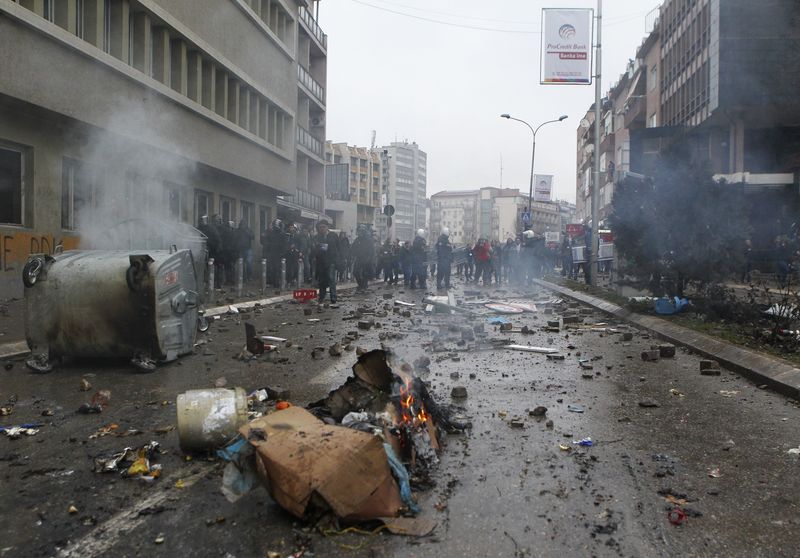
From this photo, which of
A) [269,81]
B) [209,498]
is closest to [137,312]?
[209,498]

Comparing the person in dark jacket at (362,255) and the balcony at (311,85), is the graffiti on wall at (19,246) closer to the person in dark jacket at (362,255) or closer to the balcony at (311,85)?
the person in dark jacket at (362,255)

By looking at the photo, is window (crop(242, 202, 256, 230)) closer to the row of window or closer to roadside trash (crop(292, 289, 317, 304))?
the row of window

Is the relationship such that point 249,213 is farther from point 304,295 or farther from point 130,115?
point 304,295

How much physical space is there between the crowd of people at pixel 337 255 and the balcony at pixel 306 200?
36.0 feet

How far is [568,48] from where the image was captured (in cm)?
2152

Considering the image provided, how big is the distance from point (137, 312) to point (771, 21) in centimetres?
3478

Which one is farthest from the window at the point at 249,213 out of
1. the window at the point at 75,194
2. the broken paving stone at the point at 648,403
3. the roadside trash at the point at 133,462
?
the roadside trash at the point at 133,462

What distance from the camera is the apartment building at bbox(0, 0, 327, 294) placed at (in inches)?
531

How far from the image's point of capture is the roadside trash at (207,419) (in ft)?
12.4

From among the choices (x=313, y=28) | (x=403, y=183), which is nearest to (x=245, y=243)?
(x=313, y=28)

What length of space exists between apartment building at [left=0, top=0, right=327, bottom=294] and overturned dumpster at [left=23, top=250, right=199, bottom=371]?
3.55 metres

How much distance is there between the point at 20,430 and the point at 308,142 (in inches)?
1472

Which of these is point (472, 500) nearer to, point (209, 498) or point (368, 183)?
point (209, 498)

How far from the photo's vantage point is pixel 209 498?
319cm
